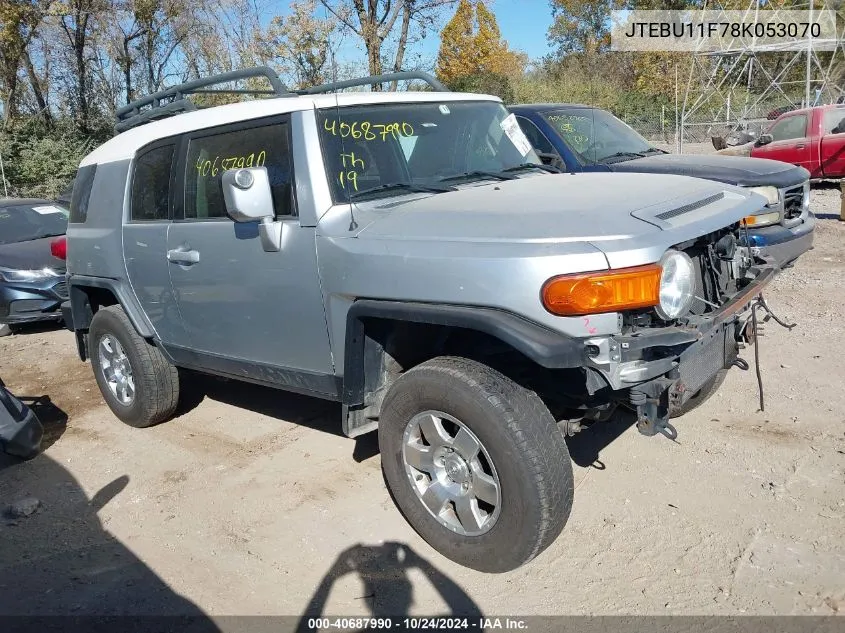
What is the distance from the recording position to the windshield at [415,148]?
3668mm

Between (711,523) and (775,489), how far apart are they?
51 cm

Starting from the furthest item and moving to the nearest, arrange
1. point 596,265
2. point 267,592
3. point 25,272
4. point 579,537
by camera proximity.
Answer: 1. point 25,272
2. point 579,537
3. point 267,592
4. point 596,265

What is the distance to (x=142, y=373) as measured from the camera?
496cm

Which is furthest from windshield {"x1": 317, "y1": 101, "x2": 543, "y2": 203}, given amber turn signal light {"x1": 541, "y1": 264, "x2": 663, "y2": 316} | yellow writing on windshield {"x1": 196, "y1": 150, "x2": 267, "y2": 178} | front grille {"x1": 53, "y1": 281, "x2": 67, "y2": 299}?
front grille {"x1": 53, "y1": 281, "x2": 67, "y2": 299}

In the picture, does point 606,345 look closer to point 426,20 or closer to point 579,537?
point 579,537

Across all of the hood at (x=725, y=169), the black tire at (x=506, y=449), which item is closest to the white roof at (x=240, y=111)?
the black tire at (x=506, y=449)

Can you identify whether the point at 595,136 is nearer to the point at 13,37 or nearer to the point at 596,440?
the point at 596,440

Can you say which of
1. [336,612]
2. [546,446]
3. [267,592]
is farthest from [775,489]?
[267,592]

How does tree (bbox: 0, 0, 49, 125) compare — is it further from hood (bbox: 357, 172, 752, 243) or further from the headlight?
hood (bbox: 357, 172, 752, 243)

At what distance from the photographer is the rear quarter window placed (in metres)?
5.32

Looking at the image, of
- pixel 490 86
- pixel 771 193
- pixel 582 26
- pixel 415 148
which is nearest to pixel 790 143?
pixel 771 193

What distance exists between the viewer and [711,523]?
11.6ft

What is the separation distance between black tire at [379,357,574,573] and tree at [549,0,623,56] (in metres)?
47.7

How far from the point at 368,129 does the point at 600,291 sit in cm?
168
